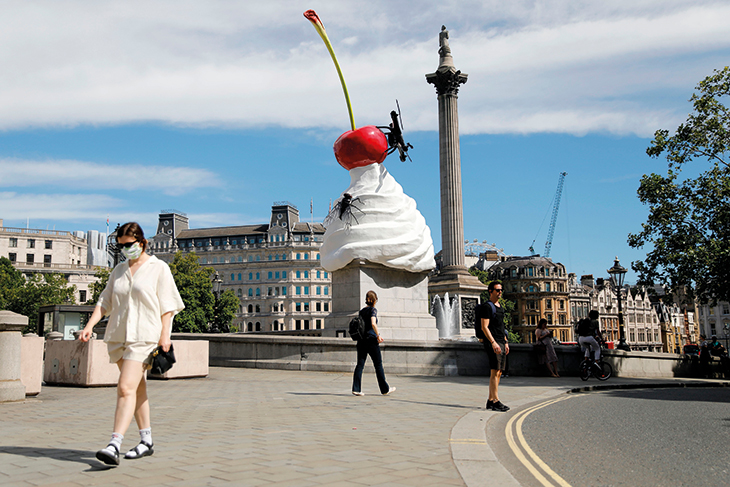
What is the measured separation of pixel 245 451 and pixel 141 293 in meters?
1.73

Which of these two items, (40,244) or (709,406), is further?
(40,244)

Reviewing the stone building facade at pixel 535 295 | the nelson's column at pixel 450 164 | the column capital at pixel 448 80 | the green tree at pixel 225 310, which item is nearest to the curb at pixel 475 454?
the nelson's column at pixel 450 164

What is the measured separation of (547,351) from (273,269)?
298 ft

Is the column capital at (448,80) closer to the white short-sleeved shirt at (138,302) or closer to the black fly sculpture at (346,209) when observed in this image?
the black fly sculpture at (346,209)

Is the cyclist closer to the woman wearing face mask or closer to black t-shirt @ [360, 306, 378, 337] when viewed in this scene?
black t-shirt @ [360, 306, 378, 337]

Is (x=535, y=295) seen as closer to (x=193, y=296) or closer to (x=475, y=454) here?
(x=193, y=296)

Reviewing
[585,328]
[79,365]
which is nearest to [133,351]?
[79,365]

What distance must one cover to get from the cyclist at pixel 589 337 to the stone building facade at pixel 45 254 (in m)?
96.8

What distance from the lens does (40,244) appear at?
10506 cm

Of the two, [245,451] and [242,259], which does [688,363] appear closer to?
[245,451]

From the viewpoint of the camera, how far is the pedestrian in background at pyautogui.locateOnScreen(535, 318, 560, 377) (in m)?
18.2

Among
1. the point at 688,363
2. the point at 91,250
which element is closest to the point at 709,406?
the point at 688,363

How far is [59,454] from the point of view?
569cm

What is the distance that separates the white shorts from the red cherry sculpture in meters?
14.8
